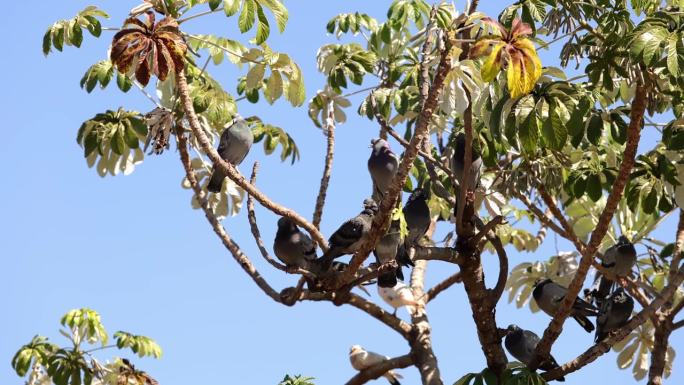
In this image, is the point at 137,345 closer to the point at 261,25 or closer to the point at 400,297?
the point at 400,297

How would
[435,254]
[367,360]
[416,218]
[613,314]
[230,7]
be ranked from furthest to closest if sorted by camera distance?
[367,360] < [613,314] < [416,218] < [435,254] < [230,7]

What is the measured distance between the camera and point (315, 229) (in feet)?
19.1

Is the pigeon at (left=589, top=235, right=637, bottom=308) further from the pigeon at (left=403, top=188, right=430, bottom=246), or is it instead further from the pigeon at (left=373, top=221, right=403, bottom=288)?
the pigeon at (left=373, top=221, right=403, bottom=288)

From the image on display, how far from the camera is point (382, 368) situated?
7.03m

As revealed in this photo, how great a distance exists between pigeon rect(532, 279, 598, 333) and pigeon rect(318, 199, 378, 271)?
167 cm

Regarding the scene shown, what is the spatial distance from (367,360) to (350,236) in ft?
7.53

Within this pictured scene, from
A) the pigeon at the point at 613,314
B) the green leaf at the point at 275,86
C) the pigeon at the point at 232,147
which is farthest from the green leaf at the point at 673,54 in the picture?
the pigeon at the point at 232,147

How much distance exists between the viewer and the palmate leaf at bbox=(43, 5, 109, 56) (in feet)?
19.1

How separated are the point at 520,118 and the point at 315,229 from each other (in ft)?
5.53

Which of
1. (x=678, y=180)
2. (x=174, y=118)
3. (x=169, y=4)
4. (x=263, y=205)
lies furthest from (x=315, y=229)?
(x=678, y=180)

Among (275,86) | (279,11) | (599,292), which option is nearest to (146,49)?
(279,11)

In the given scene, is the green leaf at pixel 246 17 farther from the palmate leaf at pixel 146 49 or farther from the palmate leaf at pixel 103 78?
the palmate leaf at pixel 103 78

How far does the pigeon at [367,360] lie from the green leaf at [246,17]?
10.4 ft

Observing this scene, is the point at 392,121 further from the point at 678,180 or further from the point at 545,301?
the point at 678,180
